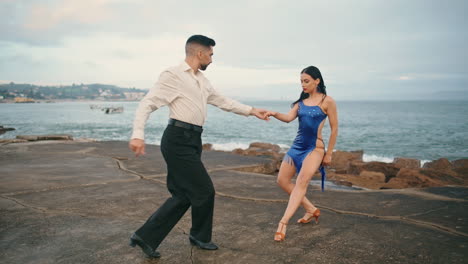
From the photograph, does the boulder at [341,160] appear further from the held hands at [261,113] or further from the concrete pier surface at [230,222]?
the held hands at [261,113]

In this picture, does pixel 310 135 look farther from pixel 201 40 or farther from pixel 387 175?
pixel 387 175

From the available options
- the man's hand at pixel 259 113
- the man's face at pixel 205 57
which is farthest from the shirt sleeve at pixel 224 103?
the man's face at pixel 205 57

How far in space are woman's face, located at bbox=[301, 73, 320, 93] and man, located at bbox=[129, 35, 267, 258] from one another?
3.94ft

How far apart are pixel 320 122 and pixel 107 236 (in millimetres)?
2372

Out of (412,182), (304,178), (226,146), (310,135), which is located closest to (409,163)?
(412,182)

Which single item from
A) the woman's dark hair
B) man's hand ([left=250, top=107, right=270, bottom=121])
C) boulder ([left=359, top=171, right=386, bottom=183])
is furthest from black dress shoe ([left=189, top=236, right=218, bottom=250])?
boulder ([left=359, top=171, right=386, bottom=183])

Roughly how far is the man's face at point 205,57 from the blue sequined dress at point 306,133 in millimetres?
1221

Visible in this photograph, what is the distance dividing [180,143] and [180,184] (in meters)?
0.34

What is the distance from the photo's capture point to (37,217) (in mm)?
3996

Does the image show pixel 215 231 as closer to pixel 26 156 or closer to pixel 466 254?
pixel 466 254

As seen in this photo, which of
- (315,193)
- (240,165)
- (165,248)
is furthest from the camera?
(240,165)

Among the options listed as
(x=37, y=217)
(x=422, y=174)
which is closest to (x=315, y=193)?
(x=37, y=217)

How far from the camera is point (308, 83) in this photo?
382cm

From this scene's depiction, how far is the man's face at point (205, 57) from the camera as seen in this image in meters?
3.12
